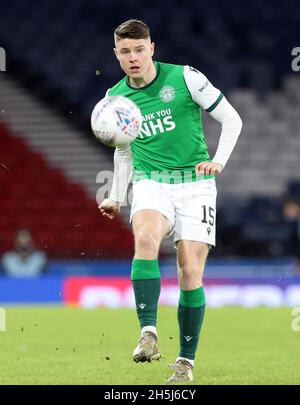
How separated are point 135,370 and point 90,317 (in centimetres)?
445

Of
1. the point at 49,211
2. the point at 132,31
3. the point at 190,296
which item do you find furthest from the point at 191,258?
the point at 49,211

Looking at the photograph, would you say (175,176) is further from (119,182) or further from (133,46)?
(133,46)

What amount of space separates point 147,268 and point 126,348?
206 centimetres

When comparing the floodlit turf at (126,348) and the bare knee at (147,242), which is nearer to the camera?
the bare knee at (147,242)

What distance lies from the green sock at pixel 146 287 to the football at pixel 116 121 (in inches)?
26.0

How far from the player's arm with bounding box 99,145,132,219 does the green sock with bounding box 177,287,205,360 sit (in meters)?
0.72

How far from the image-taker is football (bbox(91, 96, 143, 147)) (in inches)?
200

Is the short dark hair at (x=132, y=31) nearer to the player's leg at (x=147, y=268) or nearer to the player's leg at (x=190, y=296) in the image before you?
the player's leg at (x=147, y=268)

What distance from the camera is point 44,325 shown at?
9094 millimetres

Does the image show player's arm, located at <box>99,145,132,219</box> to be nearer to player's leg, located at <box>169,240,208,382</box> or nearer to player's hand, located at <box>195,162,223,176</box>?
player's leg, located at <box>169,240,208,382</box>

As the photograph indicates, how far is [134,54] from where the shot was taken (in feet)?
17.0

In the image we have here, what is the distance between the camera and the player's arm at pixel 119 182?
5633 millimetres

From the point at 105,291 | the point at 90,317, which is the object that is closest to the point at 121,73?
the point at 105,291

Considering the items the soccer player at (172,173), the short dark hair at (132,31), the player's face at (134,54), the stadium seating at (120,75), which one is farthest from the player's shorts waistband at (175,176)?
the stadium seating at (120,75)
